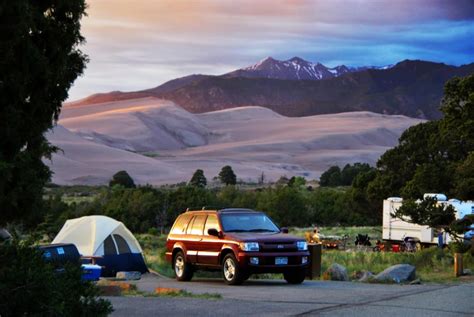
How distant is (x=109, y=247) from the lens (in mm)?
27703

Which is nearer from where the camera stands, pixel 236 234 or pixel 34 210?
pixel 34 210

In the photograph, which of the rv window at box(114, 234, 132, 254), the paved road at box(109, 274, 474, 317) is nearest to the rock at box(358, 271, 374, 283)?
the paved road at box(109, 274, 474, 317)

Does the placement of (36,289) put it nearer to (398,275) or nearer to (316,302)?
(316,302)

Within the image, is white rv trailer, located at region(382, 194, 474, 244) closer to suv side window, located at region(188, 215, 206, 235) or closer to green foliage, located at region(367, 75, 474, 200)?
green foliage, located at region(367, 75, 474, 200)

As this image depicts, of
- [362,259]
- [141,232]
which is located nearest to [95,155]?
[141,232]

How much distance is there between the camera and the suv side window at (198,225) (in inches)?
859

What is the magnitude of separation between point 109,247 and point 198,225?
6512 mm

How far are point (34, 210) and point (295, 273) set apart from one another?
9.66 m

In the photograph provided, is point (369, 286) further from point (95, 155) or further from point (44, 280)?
point (95, 155)

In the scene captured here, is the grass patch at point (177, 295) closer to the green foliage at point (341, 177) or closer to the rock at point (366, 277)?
the rock at point (366, 277)

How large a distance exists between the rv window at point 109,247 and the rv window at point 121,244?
6.0 inches

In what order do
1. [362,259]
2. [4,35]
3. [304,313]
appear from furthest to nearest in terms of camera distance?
[362,259], [304,313], [4,35]

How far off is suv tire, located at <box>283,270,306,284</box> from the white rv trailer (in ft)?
64.3

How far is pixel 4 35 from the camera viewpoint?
11.0 metres
